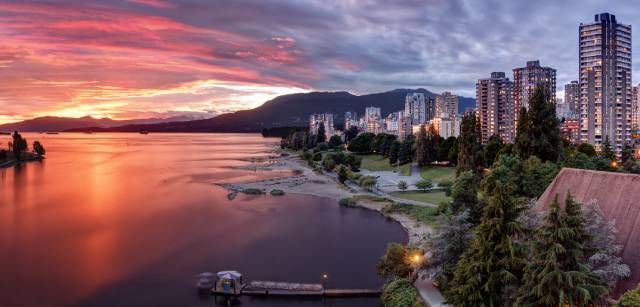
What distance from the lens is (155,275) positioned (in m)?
34.3

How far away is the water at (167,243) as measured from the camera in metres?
31.8

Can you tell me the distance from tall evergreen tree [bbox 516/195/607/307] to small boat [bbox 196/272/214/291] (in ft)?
70.8

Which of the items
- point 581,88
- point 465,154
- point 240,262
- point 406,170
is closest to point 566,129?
point 581,88

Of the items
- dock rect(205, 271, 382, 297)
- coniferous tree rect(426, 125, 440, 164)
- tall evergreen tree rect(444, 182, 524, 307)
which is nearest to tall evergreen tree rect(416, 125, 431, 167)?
coniferous tree rect(426, 125, 440, 164)

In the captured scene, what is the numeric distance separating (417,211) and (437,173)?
104 feet

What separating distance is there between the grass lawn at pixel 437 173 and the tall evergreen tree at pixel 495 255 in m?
56.2

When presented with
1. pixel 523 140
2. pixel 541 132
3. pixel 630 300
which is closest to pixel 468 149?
pixel 523 140

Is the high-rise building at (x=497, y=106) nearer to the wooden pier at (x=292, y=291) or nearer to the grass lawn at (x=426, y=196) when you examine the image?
the grass lawn at (x=426, y=196)

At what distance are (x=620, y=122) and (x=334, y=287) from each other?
9844cm

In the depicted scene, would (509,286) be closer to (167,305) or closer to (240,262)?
(167,305)

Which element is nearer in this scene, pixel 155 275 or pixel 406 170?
pixel 155 275

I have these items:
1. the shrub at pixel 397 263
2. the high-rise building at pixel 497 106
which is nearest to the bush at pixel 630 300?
the shrub at pixel 397 263

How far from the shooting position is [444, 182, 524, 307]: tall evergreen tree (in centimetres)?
1778

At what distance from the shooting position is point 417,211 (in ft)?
168
